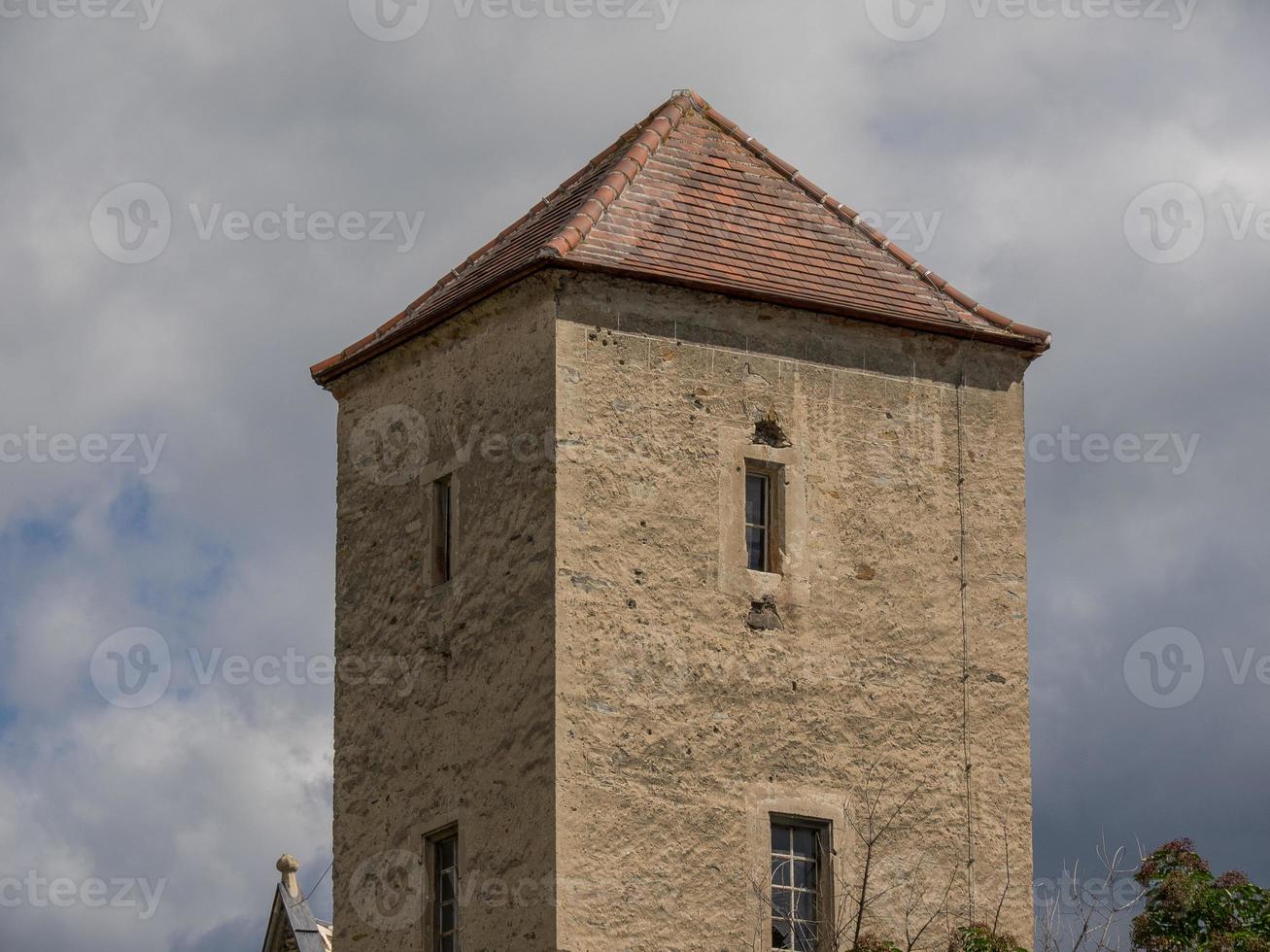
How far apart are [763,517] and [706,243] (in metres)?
2.59

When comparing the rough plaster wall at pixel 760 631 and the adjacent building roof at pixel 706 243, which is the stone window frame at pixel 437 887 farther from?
the adjacent building roof at pixel 706 243

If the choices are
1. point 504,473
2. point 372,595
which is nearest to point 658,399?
point 504,473

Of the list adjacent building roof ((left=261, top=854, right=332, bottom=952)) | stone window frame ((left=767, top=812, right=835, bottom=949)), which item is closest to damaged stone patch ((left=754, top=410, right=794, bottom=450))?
stone window frame ((left=767, top=812, right=835, bottom=949))

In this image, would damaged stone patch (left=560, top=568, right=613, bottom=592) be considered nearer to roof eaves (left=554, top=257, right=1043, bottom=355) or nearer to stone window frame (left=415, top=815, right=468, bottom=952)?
stone window frame (left=415, top=815, right=468, bottom=952)

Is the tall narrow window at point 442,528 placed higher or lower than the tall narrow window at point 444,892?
higher

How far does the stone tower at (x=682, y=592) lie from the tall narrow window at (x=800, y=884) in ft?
0.11

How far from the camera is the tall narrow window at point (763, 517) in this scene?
28203mm

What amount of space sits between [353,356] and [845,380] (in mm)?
4853

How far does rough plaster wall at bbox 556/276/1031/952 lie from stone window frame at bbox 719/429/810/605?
2.2 inches

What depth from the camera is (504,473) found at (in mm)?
28188

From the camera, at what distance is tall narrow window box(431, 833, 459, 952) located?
27.8m

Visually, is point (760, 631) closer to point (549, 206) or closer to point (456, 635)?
point (456, 635)

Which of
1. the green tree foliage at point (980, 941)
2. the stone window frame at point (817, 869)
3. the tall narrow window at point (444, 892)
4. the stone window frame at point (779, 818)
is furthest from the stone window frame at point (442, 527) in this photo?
the green tree foliage at point (980, 941)

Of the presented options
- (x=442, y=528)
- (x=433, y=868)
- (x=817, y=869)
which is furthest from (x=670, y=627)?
(x=433, y=868)
